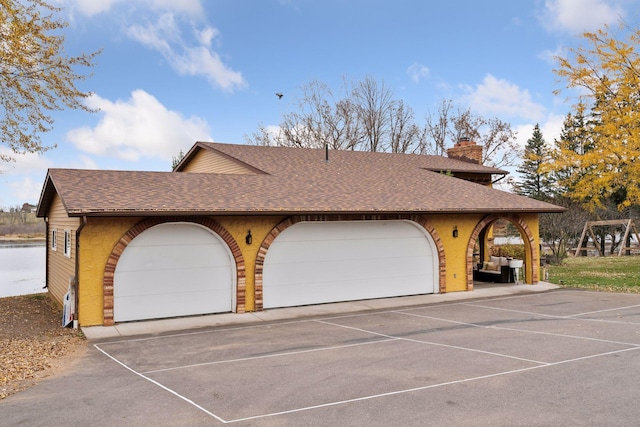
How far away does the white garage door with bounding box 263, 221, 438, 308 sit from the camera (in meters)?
13.2

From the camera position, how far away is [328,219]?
45.0 ft

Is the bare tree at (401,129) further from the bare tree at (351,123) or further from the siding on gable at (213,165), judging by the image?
the siding on gable at (213,165)

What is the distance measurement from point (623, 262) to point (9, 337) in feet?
85.1

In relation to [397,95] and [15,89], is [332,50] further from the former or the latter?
[15,89]

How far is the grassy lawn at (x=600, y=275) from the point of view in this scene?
670 inches

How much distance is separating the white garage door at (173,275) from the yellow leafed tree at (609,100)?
55.1 ft

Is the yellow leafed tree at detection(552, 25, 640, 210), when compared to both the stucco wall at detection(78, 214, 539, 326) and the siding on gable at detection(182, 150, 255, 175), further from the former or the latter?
the siding on gable at detection(182, 150, 255, 175)

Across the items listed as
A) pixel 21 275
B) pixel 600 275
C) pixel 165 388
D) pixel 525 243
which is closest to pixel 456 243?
pixel 525 243

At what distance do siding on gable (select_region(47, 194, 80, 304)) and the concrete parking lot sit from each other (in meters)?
3.51

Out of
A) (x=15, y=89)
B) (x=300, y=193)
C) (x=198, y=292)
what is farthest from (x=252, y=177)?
(x=15, y=89)

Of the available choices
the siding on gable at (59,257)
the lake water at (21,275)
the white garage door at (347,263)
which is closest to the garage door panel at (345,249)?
the white garage door at (347,263)

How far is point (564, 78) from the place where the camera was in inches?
880

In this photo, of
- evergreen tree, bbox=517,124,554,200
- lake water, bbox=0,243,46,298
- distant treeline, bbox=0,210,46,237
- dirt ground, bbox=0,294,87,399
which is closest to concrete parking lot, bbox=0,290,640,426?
dirt ground, bbox=0,294,87,399

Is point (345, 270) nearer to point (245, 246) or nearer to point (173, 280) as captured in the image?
point (245, 246)
